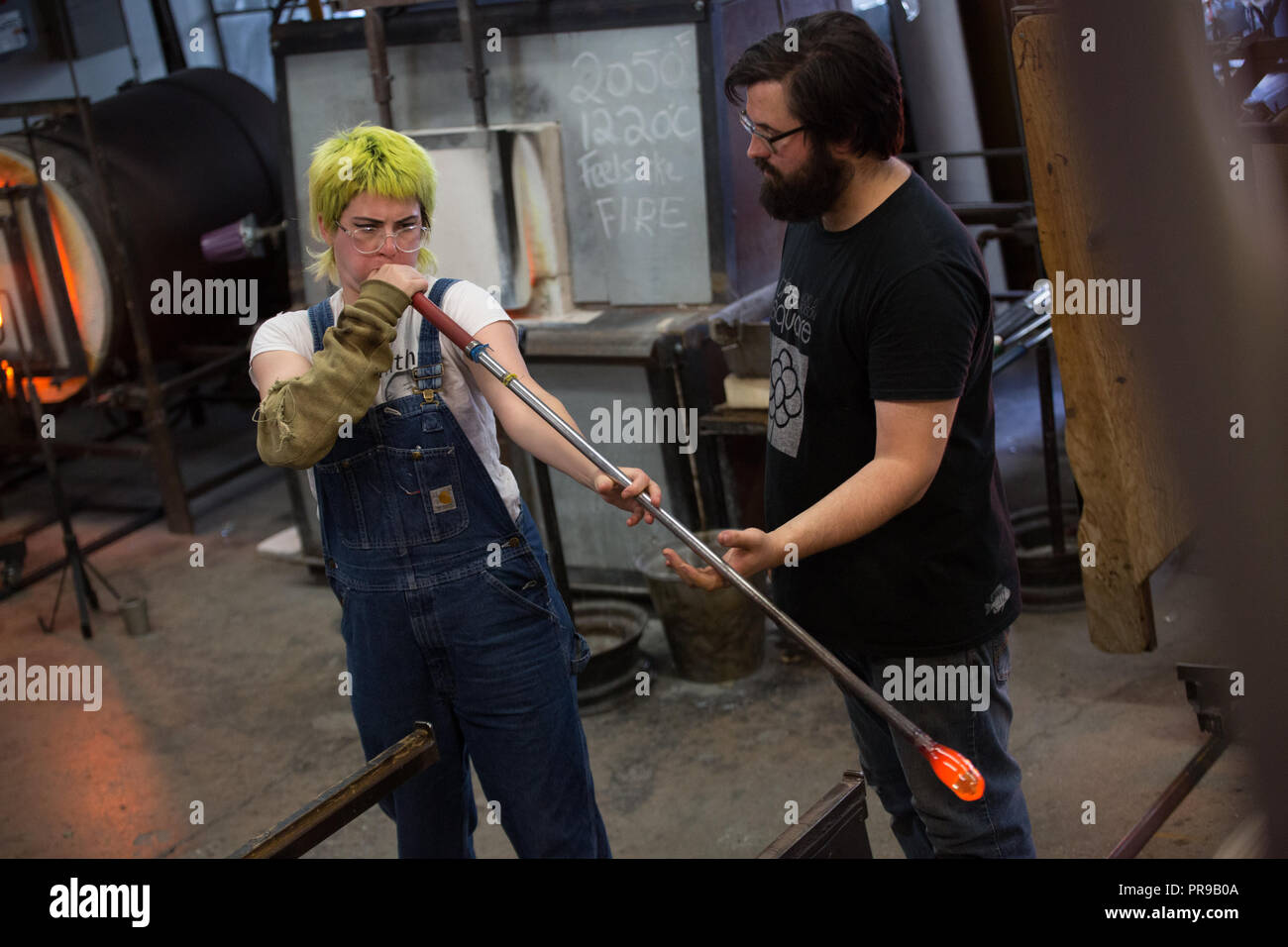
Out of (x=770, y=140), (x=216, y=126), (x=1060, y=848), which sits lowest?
(x=1060, y=848)

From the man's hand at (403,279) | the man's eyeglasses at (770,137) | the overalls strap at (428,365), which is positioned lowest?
the overalls strap at (428,365)

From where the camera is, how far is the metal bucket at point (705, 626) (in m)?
4.21

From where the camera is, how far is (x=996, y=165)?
6.70 metres

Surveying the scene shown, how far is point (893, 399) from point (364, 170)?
0.98m

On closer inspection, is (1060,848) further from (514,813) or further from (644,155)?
(644,155)

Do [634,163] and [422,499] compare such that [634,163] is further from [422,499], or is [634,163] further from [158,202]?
[158,202]

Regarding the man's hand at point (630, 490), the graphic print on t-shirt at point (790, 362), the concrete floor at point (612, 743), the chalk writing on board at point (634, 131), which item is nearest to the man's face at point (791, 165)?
the graphic print on t-shirt at point (790, 362)

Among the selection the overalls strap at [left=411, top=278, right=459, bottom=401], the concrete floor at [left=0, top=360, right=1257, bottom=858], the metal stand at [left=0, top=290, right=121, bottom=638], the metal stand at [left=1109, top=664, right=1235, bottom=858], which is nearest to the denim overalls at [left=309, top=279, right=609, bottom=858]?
the overalls strap at [left=411, top=278, right=459, bottom=401]

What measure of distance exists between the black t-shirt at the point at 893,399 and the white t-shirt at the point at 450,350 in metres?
0.53

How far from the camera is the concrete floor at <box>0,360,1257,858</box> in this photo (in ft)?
11.4

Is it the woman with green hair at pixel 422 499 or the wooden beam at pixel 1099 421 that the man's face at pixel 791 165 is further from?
the woman with green hair at pixel 422 499

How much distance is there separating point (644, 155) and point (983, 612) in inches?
111

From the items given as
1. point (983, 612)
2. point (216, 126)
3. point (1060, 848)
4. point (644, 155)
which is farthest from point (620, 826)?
point (216, 126)

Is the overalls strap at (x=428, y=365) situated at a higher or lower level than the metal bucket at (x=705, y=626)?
higher
